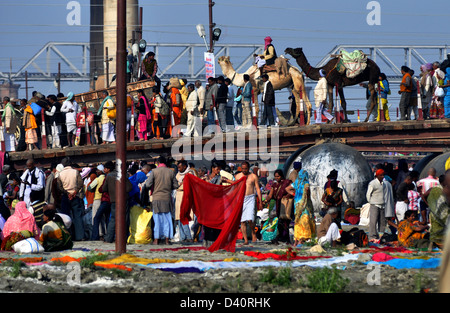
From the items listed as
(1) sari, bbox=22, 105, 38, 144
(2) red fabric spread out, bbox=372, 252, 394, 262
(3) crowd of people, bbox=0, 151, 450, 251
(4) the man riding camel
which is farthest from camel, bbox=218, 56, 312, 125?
(2) red fabric spread out, bbox=372, 252, 394, 262

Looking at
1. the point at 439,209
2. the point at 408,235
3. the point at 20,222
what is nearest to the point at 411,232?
the point at 408,235

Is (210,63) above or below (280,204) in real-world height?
above

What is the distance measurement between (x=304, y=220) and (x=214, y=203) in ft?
7.66

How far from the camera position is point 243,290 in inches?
471

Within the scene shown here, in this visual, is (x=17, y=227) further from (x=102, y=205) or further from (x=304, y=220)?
(x=304, y=220)

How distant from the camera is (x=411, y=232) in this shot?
59.7 ft

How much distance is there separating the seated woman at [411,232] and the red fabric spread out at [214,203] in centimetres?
329

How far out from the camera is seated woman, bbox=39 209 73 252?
16.9 m

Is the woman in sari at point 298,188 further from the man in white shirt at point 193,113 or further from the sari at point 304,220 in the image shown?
the man in white shirt at point 193,113

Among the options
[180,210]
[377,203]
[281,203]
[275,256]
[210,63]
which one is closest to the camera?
[275,256]

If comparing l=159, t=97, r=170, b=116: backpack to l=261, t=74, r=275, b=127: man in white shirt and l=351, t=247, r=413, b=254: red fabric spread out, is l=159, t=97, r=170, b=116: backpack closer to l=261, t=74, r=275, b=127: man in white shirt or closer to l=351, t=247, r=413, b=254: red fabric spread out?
l=261, t=74, r=275, b=127: man in white shirt

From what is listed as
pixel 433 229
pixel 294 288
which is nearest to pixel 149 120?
pixel 433 229

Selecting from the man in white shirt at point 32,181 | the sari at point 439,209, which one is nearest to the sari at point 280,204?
the sari at point 439,209
